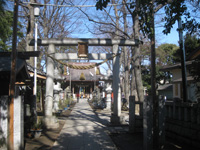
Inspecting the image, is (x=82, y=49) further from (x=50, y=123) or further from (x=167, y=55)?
(x=167, y=55)

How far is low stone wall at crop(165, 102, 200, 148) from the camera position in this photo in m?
6.21

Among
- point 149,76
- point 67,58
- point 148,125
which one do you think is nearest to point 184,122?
point 148,125

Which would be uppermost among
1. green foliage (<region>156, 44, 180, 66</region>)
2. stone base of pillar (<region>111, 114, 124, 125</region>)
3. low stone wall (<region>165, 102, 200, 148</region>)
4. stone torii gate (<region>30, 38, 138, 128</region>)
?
green foliage (<region>156, 44, 180, 66</region>)

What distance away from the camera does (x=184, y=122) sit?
6.84 metres

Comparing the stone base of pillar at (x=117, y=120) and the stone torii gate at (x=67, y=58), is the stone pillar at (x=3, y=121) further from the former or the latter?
the stone base of pillar at (x=117, y=120)

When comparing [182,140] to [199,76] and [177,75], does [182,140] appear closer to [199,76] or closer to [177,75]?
[199,76]

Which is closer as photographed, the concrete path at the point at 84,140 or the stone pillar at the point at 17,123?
the stone pillar at the point at 17,123

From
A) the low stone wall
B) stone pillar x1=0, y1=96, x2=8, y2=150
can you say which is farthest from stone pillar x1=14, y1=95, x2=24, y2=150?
the low stone wall

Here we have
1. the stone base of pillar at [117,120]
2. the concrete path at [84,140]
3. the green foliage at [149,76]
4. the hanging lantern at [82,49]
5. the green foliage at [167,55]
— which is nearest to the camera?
the concrete path at [84,140]

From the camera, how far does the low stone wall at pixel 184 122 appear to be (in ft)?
20.4

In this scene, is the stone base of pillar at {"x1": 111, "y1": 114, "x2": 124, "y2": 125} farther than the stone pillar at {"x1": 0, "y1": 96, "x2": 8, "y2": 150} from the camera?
Yes

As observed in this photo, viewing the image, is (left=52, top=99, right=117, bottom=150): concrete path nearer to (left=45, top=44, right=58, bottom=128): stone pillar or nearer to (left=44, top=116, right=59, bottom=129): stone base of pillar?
(left=44, top=116, right=59, bottom=129): stone base of pillar

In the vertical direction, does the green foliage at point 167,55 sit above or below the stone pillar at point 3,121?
above

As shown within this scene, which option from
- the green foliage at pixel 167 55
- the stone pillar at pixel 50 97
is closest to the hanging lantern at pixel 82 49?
the stone pillar at pixel 50 97
